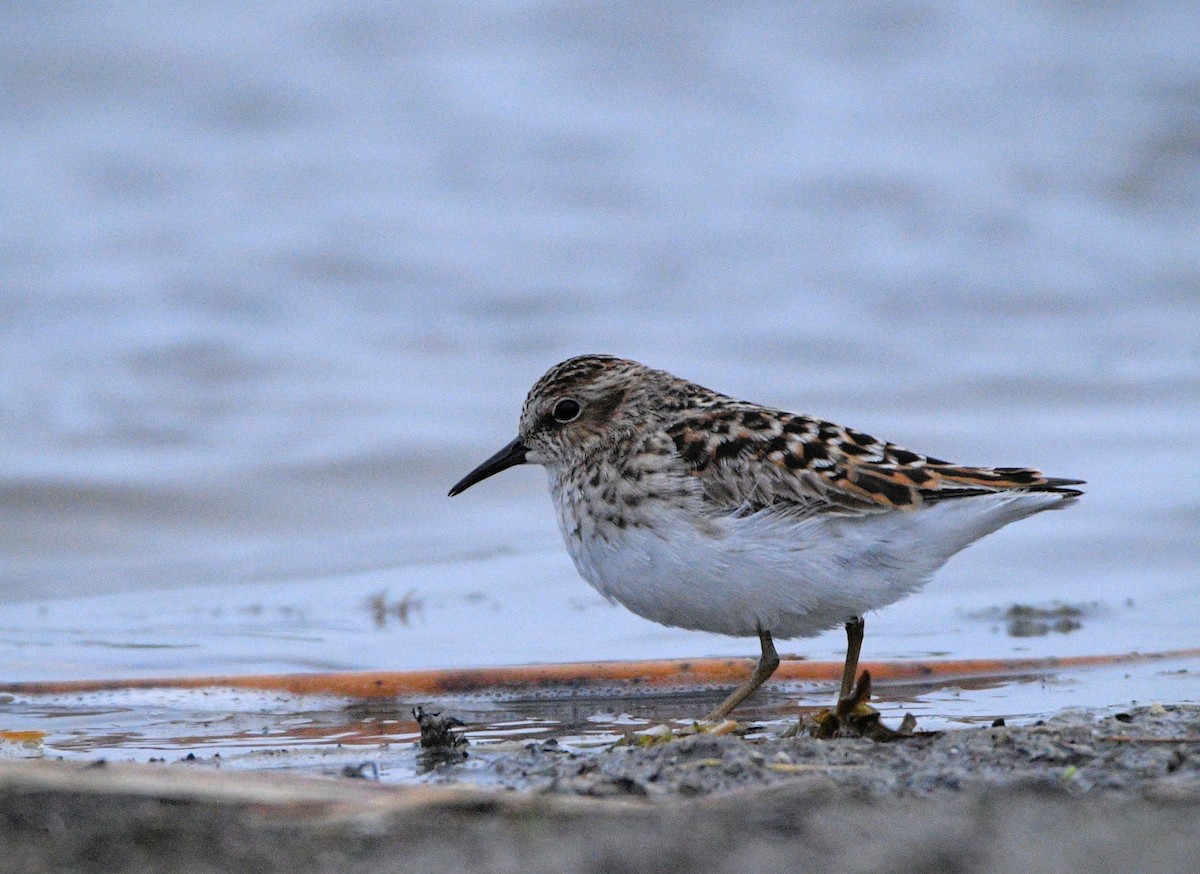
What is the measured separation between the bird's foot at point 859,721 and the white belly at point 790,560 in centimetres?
53

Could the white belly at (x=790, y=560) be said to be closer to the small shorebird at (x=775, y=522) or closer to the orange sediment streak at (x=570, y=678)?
the small shorebird at (x=775, y=522)

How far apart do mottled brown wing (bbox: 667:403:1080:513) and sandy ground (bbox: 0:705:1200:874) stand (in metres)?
1.37

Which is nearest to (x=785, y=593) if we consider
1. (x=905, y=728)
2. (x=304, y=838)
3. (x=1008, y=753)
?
(x=905, y=728)

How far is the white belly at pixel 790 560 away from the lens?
434 cm

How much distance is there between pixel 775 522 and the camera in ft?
14.4

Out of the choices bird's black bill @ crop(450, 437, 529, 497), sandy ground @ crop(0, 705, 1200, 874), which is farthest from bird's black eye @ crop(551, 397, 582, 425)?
sandy ground @ crop(0, 705, 1200, 874)

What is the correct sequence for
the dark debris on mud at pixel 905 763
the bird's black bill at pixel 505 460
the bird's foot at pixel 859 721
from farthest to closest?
the bird's black bill at pixel 505 460, the bird's foot at pixel 859 721, the dark debris on mud at pixel 905 763

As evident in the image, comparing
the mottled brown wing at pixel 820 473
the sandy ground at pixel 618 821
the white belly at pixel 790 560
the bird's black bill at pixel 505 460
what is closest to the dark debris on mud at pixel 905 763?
the sandy ground at pixel 618 821

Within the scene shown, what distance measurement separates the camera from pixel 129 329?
1170 cm

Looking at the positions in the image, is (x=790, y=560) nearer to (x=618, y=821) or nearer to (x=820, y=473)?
(x=820, y=473)

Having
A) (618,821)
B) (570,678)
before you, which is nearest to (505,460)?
(570,678)

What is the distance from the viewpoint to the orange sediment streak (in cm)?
511

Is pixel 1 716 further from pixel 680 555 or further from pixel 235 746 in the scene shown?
pixel 680 555

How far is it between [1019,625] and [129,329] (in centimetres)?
748
